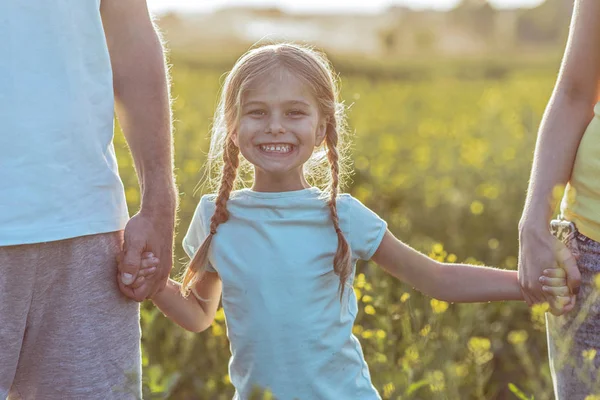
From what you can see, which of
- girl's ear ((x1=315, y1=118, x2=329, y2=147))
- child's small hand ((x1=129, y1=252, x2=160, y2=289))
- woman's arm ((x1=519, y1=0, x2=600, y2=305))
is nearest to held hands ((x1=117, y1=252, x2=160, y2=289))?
child's small hand ((x1=129, y1=252, x2=160, y2=289))

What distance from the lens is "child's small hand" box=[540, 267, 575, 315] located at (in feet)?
7.17

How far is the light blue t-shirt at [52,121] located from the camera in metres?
2.01

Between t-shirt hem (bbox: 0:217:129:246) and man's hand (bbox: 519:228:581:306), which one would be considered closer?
t-shirt hem (bbox: 0:217:129:246)

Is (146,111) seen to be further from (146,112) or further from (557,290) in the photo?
(557,290)

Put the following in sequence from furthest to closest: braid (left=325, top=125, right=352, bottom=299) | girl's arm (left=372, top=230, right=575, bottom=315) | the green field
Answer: the green field
girl's arm (left=372, top=230, right=575, bottom=315)
braid (left=325, top=125, right=352, bottom=299)

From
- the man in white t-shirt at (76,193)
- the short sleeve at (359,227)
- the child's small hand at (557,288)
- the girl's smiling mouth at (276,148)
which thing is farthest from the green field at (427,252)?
the girl's smiling mouth at (276,148)

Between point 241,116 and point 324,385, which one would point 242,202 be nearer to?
point 241,116

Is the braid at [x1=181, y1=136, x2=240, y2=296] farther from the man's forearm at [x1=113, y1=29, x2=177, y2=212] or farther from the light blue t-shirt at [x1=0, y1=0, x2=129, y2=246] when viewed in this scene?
the light blue t-shirt at [x1=0, y1=0, x2=129, y2=246]

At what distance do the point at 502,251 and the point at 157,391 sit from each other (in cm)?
358

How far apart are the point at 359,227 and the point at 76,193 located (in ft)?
2.12

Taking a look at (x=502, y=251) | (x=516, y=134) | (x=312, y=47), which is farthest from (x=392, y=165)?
(x=312, y=47)

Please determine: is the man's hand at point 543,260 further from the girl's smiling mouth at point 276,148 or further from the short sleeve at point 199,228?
the short sleeve at point 199,228

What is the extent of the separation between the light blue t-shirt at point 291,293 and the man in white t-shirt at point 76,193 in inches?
7.4

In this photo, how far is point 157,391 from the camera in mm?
2281
